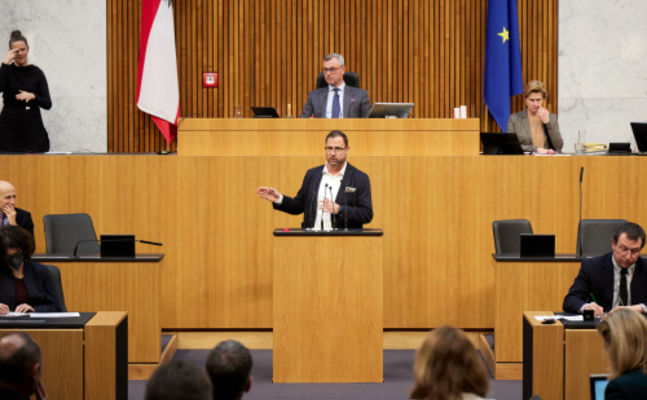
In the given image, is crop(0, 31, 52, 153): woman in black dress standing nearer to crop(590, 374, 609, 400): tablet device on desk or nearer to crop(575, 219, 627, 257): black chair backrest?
crop(575, 219, 627, 257): black chair backrest

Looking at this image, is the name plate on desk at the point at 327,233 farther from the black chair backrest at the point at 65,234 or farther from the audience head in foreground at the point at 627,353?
the audience head in foreground at the point at 627,353

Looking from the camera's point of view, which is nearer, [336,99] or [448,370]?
[448,370]

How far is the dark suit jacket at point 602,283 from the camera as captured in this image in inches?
220

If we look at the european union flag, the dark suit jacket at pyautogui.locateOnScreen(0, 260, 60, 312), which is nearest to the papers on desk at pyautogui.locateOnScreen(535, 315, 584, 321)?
the dark suit jacket at pyautogui.locateOnScreen(0, 260, 60, 312)

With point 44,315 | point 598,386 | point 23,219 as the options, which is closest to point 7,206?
point 23,219

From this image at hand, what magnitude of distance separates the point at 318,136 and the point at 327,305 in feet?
6.30

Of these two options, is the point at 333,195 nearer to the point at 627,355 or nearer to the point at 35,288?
the point at 35,288

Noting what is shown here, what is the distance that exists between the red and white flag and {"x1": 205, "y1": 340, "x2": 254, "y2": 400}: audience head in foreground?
24.2 ft

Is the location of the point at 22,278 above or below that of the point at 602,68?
below

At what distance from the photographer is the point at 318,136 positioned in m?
7.76

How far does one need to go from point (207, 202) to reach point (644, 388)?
16.3ft

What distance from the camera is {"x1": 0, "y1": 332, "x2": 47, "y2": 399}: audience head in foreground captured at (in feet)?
11.3

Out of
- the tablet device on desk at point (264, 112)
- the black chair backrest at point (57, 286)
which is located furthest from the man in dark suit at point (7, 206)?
the tablet device on desk at point (264, 112)

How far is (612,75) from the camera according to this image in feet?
34.6
